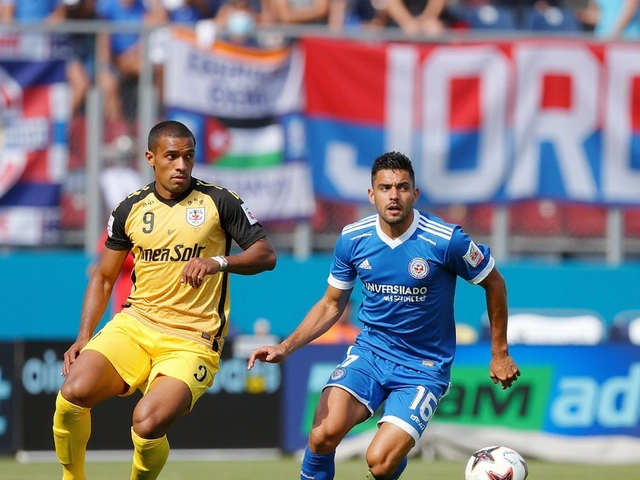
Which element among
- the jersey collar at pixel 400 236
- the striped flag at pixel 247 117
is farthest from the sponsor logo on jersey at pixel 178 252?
the striped flag at pixel 247 117

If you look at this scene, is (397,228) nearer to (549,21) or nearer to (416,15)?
(416,15)

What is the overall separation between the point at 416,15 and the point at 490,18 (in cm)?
99

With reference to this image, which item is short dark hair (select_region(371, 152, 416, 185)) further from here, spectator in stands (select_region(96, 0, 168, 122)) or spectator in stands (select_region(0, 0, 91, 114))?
spectator in stands (select_region(0, 0, 91, 114))

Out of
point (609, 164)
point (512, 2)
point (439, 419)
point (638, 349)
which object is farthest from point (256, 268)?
point (512, 2)

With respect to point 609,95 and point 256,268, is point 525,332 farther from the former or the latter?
point 256,268

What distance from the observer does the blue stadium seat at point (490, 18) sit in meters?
15.4

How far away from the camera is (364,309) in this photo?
8.15 meters

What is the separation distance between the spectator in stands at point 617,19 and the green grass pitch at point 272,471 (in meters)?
5.97

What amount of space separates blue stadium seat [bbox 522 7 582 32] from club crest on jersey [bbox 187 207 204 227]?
8.61 meters

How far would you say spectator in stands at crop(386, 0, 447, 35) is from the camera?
1509 centimetres

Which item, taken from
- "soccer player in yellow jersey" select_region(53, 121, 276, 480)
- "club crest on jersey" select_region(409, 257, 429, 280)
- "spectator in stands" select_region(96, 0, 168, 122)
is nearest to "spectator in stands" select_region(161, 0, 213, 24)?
"spectator in stands" select_region(96, 0, 168, 122)

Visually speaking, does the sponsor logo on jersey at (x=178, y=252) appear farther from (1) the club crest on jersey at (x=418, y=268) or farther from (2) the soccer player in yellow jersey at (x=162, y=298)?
(1) the club crest on jersey at (x=418, y=268)

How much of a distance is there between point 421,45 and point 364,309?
Result: 6968 mm

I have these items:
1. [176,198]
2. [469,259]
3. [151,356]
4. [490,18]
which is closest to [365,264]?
[469,259]
